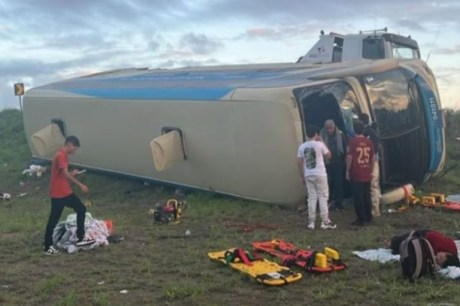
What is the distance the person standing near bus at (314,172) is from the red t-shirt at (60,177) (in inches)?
141

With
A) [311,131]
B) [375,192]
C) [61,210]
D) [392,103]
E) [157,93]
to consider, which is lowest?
[375,192]

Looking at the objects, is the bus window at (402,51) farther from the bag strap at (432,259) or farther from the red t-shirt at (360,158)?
the bag strap at (432,259)

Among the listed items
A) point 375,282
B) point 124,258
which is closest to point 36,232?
Result: point 124,258

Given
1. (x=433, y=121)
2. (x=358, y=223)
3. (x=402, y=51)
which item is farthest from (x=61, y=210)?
A: (x=402, y=51)

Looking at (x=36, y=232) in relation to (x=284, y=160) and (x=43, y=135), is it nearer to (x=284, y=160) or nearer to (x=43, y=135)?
(x=284, y=160)

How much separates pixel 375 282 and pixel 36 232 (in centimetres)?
593

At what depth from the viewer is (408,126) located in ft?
41.3

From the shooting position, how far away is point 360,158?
10.5 metres

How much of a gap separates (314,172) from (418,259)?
11.9 ft

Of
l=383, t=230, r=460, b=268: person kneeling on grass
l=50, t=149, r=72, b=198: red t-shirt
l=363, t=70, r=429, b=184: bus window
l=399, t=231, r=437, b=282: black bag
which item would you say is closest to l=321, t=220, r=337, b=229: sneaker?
l=363, t=70, r=429, b=184: bus window

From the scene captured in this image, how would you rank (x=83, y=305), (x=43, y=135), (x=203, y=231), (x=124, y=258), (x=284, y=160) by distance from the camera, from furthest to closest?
(x=43, y=135) → (x=284, y=160) → (x=203, y=231) → (x=124, y=258) → (x=83, y=305)

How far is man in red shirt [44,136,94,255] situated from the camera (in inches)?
351

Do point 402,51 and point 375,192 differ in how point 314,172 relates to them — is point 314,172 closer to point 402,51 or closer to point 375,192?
point 375,192

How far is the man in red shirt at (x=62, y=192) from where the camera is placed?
8906 millimetres
